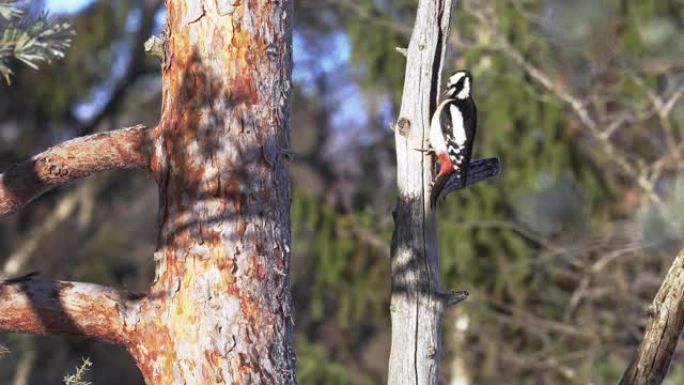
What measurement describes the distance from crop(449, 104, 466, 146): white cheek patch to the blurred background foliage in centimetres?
144

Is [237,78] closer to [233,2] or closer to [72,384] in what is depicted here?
[233,2]

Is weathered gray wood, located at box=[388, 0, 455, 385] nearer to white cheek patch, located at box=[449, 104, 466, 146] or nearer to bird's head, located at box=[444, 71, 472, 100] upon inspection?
white cheek patch, located at box=[449, 104, 466, 146]

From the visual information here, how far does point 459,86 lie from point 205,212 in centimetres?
217

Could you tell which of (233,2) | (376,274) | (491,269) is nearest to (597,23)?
(491,269)

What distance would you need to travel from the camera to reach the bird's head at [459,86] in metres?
5.13

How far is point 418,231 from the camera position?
370 cm

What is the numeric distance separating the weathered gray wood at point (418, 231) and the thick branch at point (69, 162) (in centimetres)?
Result: 80

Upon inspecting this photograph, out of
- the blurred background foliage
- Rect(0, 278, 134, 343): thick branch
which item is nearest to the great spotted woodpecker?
Rect(0, 278, 134, 343): thick branch

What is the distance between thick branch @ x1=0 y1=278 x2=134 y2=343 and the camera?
3289 millimetres

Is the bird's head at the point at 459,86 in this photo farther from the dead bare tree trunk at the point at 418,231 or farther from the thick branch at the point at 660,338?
the thick branch at the point at 660,338

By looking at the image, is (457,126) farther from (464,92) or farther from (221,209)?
(221,209)

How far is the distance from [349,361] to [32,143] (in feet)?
13.5

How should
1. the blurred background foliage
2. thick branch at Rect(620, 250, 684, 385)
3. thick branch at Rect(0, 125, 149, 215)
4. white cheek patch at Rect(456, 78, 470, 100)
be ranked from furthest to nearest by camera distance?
the blurred background foliage
white cheek patch at Rect(456, 78, 470, 100)
thick branch at Rect(620, 250, 684, 385)
thick branch at Rect(0, 125, 149, 215)

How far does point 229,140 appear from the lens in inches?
132
